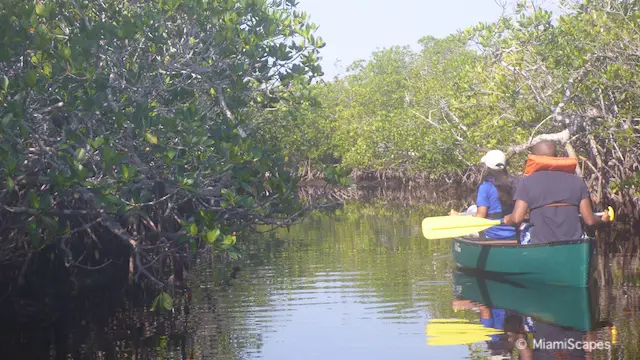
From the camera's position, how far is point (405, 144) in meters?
33.1

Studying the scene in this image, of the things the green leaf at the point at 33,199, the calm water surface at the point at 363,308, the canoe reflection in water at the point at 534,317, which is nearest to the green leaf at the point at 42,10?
the green leaf at the point at 33,199

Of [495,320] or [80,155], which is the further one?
[495,320]

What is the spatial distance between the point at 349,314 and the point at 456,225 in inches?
86.6

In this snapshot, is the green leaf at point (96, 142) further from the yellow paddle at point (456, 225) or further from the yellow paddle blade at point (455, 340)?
the yellow paddle at point (456, 225)

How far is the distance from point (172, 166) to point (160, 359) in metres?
2.74

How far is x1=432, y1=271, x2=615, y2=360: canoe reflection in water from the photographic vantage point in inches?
265

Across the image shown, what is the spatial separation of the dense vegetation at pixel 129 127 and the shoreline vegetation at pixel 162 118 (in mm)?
24

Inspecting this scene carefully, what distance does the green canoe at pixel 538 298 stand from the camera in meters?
8.14

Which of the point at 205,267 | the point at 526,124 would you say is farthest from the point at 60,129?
the point at 526,124

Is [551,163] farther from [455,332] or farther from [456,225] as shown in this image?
[455,332]

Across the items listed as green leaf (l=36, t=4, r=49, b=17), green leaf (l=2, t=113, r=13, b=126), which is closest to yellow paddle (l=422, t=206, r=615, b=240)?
green leaf (l=36, t=4, r=49, b=17)

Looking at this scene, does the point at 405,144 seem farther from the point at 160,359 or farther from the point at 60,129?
the point at 160,359

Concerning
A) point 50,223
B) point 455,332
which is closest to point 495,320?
point 455,332

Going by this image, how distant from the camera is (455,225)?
10578 millimetres
